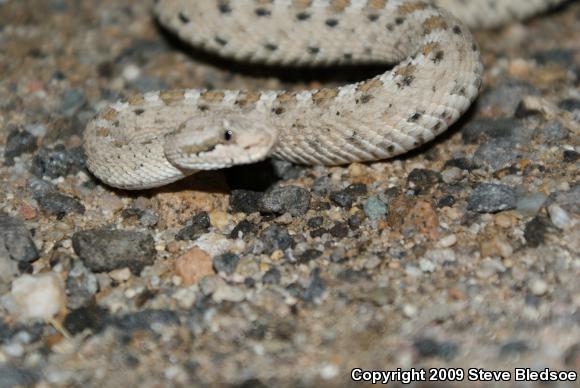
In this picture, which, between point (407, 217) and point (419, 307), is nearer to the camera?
point (419, 307)

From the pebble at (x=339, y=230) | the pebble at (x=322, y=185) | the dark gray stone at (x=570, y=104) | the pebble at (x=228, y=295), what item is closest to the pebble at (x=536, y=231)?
the pebble at (x=339, y=230)

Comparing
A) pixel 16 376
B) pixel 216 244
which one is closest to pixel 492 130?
pixel 216 244

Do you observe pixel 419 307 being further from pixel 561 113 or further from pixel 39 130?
pixel 39 130

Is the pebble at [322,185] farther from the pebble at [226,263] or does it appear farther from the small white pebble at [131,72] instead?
the small white pebble at [131,72]

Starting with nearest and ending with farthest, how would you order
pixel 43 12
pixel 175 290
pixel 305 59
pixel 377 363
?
pixel 377 363 < pixel 175 290 < pixel 305 59 < pixel 43 12

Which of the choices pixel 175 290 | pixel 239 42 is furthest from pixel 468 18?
pixel 175 290

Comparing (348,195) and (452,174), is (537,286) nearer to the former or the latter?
(452,174)

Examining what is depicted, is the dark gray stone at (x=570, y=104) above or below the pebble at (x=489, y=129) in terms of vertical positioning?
above
